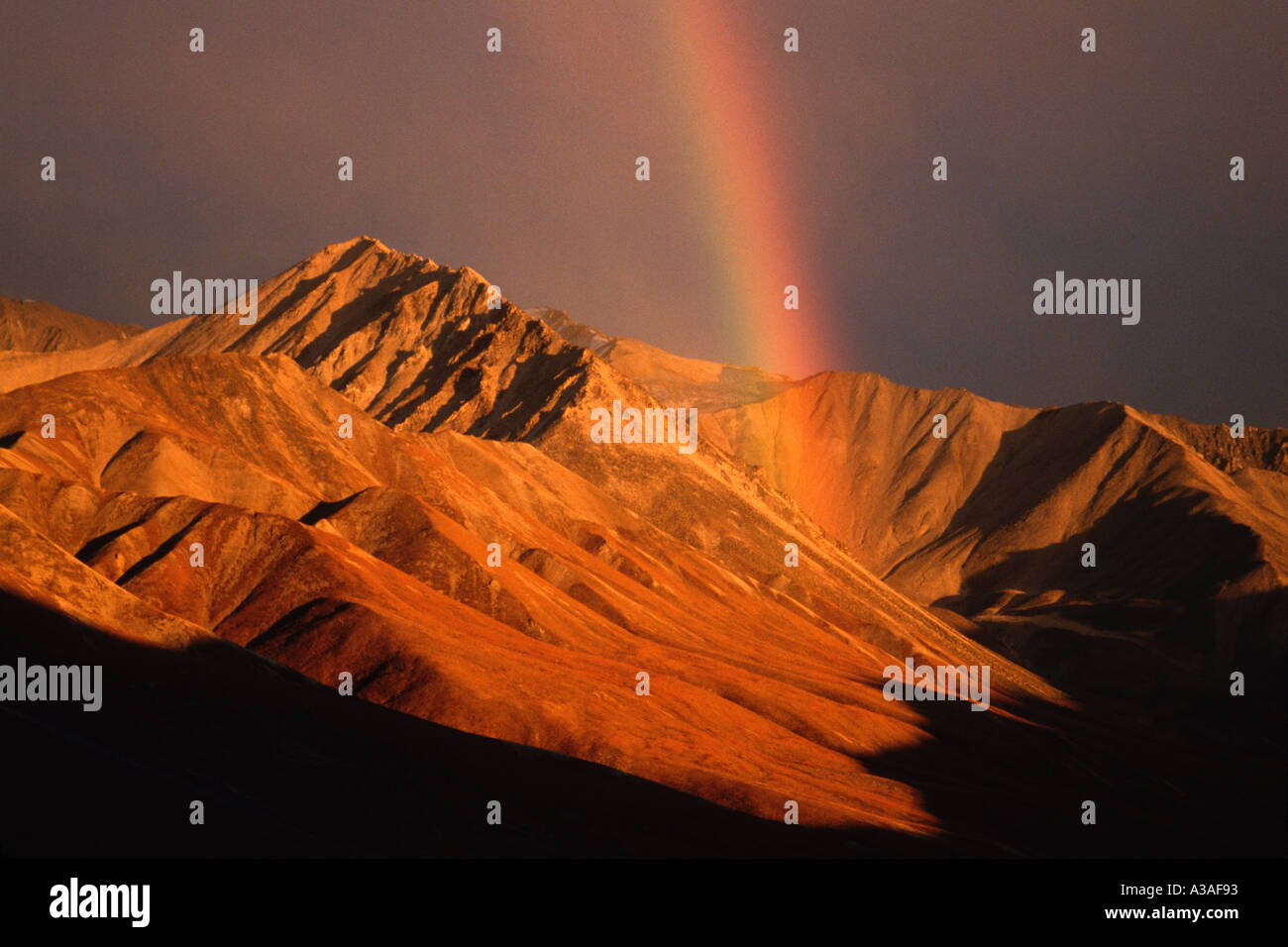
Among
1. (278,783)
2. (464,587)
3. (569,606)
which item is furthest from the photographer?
(569,606)

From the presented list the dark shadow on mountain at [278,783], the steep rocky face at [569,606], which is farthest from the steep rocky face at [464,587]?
the dark shadow on mountain at [278,783]

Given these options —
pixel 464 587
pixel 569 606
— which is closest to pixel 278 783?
pixel 464 587

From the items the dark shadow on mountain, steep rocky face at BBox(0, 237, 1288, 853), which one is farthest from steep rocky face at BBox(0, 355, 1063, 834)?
the dark shadow on mountain

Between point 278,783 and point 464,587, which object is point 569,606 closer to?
point 464,587

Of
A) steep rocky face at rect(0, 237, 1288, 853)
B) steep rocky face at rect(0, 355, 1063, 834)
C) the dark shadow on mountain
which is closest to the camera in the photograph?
the dark shadow on mountain

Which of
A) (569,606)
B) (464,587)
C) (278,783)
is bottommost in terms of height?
(278,783)

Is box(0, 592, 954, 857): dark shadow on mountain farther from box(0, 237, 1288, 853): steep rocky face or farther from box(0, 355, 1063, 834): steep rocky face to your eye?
box(0, 355, 1063, 834): steep rocky face

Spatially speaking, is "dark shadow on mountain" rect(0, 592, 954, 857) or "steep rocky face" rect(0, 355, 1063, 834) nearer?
"dark shadow on mountain" rect(0, 592, 954, 857)

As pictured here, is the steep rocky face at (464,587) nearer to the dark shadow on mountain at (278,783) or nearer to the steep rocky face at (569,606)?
the steep rocky face at (569,606)

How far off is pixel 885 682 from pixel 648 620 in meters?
21.5

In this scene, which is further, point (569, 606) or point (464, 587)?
point (569, 606)

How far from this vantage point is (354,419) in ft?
424
